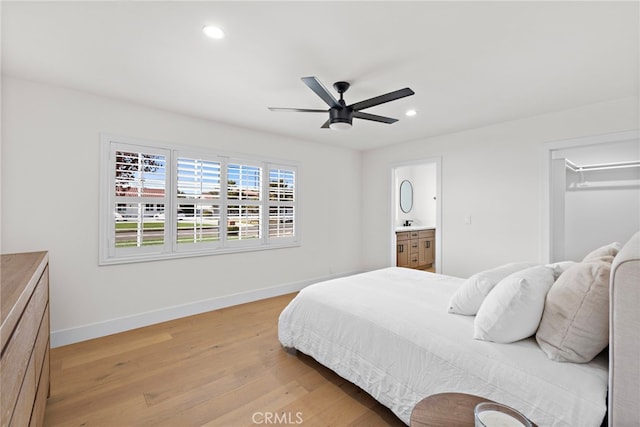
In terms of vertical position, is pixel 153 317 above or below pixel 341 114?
below

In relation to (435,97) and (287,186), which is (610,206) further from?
(287,186)

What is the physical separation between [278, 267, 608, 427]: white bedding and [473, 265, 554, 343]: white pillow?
0.19 feet

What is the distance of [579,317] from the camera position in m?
1.28

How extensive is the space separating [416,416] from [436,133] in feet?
12.8

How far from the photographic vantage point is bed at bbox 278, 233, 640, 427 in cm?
107

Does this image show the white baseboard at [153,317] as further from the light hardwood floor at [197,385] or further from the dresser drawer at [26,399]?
the dresser drawer at [26,399]

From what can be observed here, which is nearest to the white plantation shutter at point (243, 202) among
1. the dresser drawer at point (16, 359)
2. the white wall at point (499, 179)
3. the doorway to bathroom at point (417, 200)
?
the white wall at point (499, 179)

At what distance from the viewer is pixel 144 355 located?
101 inches

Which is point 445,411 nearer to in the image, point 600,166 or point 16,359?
point 16,359

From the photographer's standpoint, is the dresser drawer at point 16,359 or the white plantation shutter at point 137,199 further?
the white plantation shutter at point 137,199

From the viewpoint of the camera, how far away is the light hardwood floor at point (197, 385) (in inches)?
71.1

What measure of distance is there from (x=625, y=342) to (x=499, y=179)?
3.04 meters

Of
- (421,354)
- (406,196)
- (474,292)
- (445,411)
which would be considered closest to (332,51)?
(474,292)

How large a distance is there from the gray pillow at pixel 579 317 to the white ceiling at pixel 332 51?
1.47 metres
